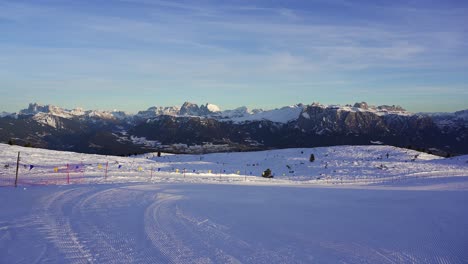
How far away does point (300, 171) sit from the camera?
65000 millimetres

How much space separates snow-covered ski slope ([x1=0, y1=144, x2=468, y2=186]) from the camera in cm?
4084

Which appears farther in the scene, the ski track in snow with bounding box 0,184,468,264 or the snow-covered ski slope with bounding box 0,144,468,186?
the snow-covered ski slope with bounding box 0,144,468,186

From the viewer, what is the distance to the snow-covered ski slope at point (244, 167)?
40844mm

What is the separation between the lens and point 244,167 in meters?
68.9

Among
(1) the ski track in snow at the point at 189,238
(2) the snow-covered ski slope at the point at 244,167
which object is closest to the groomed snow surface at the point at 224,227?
(1) the ski track in snow at the point at 189,238

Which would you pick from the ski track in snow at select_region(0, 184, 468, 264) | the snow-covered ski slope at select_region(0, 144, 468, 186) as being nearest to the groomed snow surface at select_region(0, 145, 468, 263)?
the ski track in snow at select_region(0, 184, 468, 264)

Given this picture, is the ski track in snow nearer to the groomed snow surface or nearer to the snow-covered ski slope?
the groomed snow surface

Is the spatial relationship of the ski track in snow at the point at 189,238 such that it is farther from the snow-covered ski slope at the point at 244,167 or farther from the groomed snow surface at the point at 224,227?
the snow-covered ski slope at the point at 244,167

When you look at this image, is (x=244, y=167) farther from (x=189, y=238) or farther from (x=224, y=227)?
(x=189, y=238)

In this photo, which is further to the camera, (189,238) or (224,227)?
(224,227)

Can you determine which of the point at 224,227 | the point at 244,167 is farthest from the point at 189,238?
the point at 244,167

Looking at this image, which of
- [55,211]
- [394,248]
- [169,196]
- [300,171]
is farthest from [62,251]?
[300,171]

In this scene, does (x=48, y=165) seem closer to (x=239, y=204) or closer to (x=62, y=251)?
(x=239, y=204)

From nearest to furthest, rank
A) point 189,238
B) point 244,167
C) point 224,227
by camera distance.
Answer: point 189,238 < point 224,227 < point 244,167
